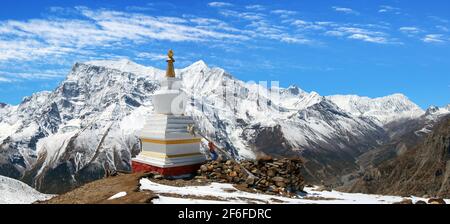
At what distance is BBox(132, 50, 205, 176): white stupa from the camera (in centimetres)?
2870

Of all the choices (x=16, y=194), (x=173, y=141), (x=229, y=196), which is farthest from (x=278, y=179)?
(x=16, y=194)

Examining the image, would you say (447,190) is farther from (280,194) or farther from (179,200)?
Answer: (179,200)

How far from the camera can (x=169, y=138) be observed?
1139 inches

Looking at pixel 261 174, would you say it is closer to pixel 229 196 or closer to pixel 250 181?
pixel 250 181

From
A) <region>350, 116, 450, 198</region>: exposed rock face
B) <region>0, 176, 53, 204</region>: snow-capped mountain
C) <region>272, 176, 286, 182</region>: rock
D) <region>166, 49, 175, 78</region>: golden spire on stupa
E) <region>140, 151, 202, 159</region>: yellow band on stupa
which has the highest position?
<region>166, 49, 175, 78</region>: golden spire on stupa

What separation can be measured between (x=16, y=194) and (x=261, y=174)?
73.9 ft

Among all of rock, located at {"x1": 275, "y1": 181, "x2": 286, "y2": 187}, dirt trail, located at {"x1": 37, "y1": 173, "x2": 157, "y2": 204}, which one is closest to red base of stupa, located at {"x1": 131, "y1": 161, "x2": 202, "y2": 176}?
dirt trail, located at {"x1": 37, "y1": 173, "x2": 157, "y2": 204}

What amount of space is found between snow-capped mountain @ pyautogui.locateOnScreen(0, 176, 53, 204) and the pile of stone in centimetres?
1646

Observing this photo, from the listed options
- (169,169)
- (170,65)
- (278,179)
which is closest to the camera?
(278,179)

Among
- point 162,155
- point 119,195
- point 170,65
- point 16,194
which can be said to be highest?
point 170,65

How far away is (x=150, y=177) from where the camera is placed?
26.9 meters

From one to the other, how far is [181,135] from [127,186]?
23.6 ft

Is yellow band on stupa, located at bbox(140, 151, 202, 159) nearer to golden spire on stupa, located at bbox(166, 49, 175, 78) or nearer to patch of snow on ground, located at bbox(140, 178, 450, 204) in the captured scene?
patch of snow on ground, located at bbox(140, 178, 450, 204)

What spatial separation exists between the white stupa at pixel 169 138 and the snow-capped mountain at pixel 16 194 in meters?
11.1
